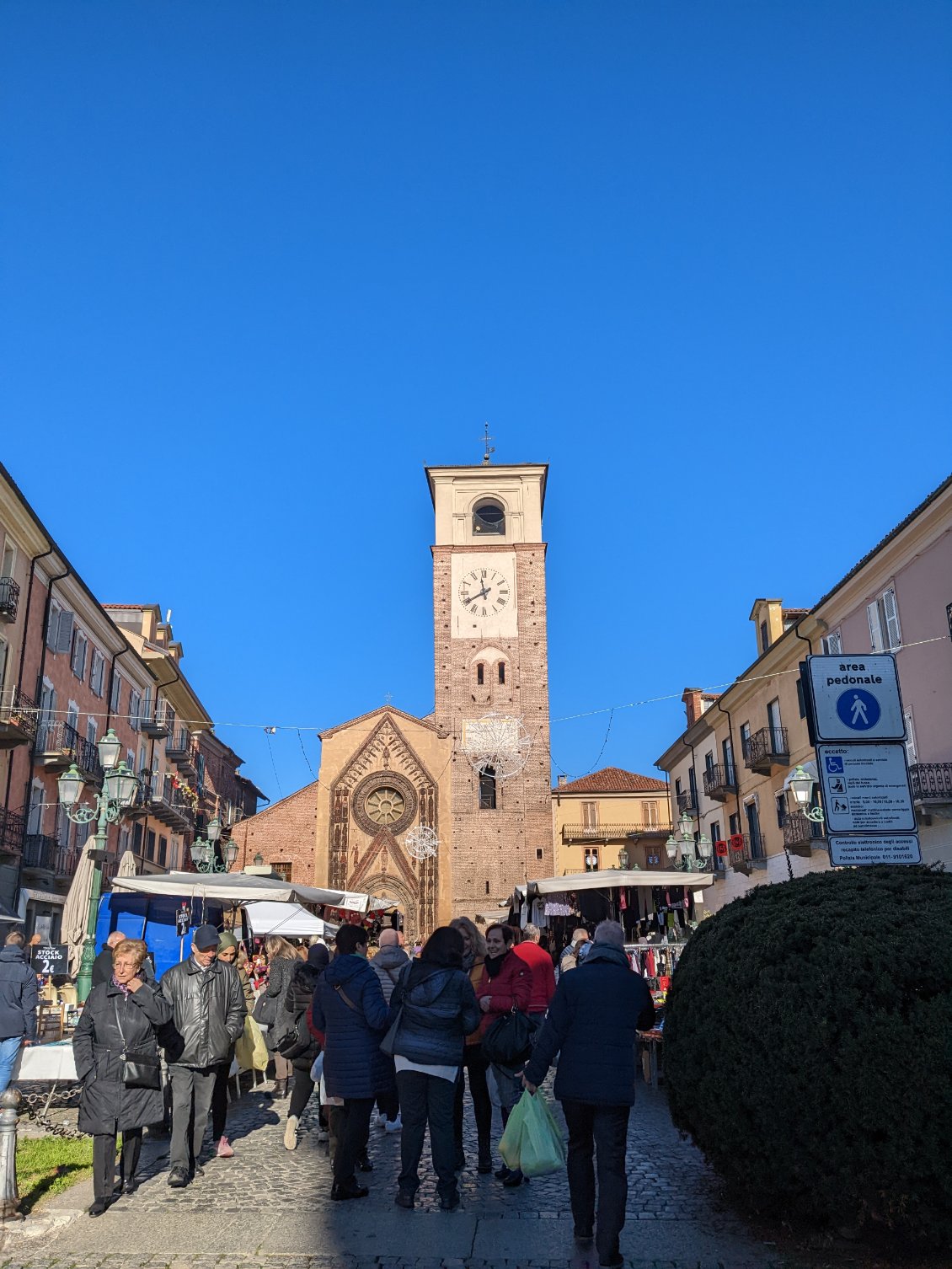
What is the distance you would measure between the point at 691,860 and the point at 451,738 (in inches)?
759

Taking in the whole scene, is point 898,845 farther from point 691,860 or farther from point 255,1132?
point 691,860

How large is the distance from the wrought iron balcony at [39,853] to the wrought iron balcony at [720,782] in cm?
2113

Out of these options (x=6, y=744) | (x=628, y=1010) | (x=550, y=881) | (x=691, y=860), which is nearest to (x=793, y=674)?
(x=691, y=860)

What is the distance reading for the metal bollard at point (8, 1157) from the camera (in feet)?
19.7

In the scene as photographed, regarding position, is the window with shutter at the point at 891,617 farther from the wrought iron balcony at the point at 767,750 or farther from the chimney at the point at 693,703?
the chimney at the point at 693,703

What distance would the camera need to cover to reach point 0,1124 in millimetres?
6016

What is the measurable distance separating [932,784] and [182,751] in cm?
2928

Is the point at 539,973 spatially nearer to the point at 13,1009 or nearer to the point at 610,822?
the point at 13,1009

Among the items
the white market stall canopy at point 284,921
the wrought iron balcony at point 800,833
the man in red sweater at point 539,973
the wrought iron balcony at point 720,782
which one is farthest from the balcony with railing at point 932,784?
the man in red sweater at point 539,973

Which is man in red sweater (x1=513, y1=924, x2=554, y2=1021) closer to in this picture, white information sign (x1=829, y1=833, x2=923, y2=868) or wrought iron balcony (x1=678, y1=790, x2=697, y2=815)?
white information sign (x1=829, y1=833, x2=923, y2=868)

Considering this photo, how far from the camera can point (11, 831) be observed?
23.2 m

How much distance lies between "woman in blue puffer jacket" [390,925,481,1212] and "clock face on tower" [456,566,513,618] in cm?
3807

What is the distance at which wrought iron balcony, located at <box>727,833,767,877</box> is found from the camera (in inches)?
1233

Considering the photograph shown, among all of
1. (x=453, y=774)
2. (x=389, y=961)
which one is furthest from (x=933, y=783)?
(x=453, y=774)
